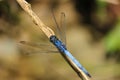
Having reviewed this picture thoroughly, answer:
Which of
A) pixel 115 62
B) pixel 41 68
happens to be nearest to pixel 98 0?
pixel 115 62

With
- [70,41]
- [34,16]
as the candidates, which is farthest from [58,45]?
[70,41]

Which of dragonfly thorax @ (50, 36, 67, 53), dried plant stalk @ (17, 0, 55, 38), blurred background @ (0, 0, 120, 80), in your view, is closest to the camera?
dried plant stalk @ (17, 0, 55, 38)

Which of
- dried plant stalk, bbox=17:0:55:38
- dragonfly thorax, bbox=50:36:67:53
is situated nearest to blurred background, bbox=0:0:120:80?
dragonfly thorax, bbox=50:36:67:53

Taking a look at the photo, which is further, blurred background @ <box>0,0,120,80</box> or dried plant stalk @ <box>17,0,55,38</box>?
blurred background @ <box>0,0,120,80</box>

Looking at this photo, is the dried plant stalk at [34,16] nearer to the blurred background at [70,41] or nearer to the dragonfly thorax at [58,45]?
the dragonfly thorax at [58,45]

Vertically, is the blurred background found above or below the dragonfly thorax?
above

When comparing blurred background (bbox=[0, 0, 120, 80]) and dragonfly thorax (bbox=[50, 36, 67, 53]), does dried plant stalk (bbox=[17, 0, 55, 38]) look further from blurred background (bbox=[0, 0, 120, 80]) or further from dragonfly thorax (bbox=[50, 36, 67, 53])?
blurred background (bbox=[0, 0, 120, 80])

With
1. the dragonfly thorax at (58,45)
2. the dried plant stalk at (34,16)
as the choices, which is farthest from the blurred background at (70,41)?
the dried plant stalk at (34,16)

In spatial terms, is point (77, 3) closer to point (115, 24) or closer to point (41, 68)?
point (115, 24)

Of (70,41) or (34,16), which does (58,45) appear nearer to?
(34,16)
